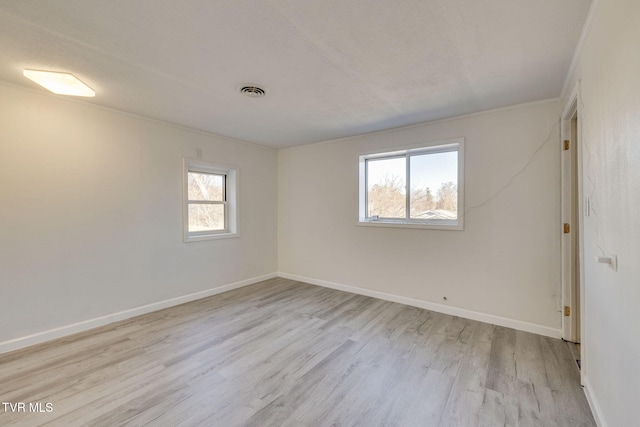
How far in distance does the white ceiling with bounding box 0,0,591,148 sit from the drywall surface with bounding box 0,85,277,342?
0.37m

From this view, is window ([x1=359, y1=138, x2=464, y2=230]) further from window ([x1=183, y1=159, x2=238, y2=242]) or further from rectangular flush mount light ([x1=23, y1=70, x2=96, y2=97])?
rectangular flush mount light ([x1=23, y1=70, x2=96, y2=97])

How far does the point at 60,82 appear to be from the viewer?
2.26 meters

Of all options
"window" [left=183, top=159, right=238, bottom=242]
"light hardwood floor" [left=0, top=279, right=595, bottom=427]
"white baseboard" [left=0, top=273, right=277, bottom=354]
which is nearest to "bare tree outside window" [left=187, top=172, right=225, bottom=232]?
"window" [left=183, top=159, right=238, bottom=242]

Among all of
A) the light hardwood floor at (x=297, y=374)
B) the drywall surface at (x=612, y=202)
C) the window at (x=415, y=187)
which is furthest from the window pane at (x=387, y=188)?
the drywall surface at (x=612, y=202)

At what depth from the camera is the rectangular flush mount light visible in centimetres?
215

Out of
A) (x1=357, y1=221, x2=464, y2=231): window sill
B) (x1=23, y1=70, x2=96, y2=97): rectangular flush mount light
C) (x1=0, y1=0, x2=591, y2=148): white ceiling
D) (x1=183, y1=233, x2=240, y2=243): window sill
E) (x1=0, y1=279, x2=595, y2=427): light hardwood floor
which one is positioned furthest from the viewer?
(x1=183, y1=233, x2=240, y2=243): window sill

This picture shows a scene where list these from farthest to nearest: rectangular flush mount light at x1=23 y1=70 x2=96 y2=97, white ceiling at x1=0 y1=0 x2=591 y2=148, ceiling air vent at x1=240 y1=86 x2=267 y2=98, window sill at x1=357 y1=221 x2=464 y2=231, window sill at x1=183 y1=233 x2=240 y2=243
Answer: window sill at x1=183 y1=233 x2=240 y2=243 < window sill at x1=357 y1=221 x2=464 y2=231 < ceiling air vent at x1=240 y1=86 x2=267 y2=98 < rectangular flush mount light at x1=23 y1=70 x2=96 y2=97 < white ceiling at x1=0 y1=0 x2=591 y2=148

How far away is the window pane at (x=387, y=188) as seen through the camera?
376 centimetres

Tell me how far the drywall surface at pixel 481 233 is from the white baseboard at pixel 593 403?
38.1 inches

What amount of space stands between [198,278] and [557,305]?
4.30m

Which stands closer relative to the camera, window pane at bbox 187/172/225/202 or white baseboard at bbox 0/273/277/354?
white baseboard at bbox 0/273/277/354

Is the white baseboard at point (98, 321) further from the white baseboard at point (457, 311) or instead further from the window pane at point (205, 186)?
the white baseboard at point (457, 311)

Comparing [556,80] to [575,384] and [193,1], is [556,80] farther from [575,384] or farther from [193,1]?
[193,1]

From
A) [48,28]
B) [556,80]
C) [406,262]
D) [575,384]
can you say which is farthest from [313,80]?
[575,384]
